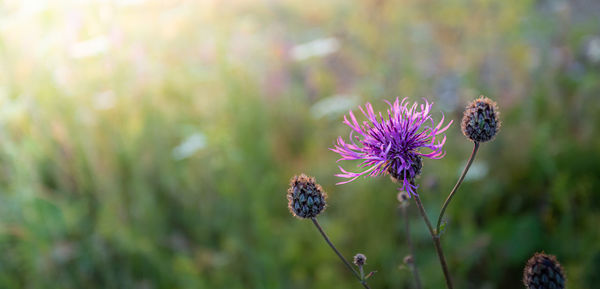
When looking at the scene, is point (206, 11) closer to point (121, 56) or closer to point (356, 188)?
point (121, 56)

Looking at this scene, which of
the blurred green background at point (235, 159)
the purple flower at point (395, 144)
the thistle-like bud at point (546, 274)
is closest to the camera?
the thistle-like bud at point (546, 274)

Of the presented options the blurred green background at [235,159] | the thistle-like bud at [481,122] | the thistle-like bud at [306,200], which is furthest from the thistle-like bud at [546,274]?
the blurred green background at [235,159]

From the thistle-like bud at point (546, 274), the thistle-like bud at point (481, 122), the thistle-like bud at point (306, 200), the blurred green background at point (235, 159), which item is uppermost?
the blurred green background at point (235, 159)

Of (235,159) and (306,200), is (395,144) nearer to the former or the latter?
(306,200)

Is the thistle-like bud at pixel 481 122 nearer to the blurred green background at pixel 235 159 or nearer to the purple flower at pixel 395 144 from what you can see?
the purple flower at pixel 395 144

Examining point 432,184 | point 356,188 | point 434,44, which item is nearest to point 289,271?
point 356,188

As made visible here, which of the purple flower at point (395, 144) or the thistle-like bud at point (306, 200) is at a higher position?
the purple flower at point (395, 144)
